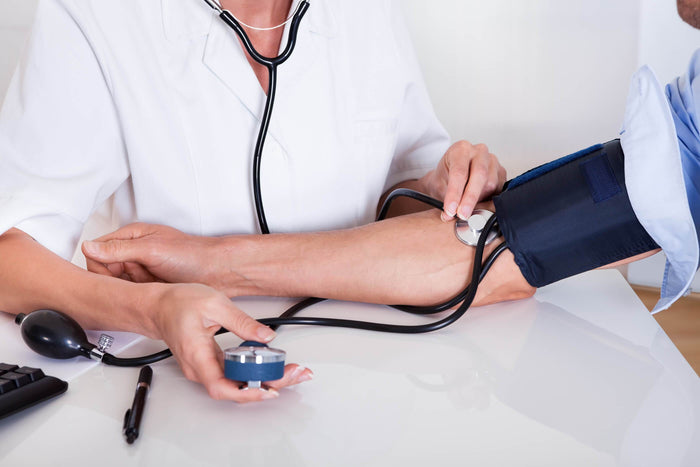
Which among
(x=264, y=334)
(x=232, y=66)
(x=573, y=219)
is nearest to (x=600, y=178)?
(x=573, y=219)

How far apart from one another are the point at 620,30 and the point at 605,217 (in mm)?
897

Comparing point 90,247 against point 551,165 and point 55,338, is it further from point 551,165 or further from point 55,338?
point 551,165

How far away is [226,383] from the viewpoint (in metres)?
0.58

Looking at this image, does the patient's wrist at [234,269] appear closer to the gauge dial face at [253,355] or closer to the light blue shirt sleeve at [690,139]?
the gauge dial face at [253,355]

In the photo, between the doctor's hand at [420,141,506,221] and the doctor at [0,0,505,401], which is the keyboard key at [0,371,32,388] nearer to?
the doctor at [0,0,505,401]

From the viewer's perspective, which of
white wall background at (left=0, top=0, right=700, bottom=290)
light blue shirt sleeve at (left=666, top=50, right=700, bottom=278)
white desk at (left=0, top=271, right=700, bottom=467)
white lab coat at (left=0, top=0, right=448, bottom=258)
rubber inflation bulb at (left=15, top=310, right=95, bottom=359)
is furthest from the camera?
white wall background at (left=0, top=0, right=700, bottom=290)

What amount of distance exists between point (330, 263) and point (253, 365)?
0.30m

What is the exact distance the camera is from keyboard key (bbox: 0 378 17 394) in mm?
579

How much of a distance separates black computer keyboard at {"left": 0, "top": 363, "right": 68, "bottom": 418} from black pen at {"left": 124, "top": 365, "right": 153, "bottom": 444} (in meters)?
0.07

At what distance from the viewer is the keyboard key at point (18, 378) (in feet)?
1.94

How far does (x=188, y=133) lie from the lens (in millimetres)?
984

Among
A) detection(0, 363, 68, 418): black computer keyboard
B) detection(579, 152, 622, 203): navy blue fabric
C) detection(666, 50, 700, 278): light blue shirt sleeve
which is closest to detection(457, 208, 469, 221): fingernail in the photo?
detection(579, 152, 622, 203): navy blue fabric

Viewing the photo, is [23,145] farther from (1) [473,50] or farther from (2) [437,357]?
(1) [473,50]

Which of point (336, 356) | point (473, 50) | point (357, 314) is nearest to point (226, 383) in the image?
point (336, 356)
